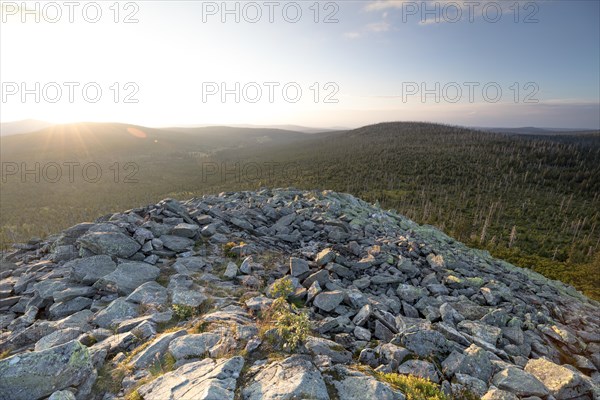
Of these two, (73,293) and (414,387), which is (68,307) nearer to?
(73,293)

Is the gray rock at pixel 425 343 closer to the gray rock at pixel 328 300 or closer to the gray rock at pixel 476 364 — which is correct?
the gray rock at pixel 476 364

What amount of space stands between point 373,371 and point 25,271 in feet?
44.9

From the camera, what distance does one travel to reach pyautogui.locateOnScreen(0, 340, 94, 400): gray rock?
4586mm

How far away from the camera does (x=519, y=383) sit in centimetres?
566

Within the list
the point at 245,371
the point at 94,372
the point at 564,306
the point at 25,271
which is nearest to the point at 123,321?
the point at 94,372

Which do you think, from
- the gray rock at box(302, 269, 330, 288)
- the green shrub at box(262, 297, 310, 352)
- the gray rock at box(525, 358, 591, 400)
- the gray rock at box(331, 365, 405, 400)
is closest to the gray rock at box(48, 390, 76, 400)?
the green shrub at box(262, 297, 310, 352)

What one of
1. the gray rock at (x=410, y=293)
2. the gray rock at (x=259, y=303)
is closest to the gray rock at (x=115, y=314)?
the gray rock at (x=259, y=303)

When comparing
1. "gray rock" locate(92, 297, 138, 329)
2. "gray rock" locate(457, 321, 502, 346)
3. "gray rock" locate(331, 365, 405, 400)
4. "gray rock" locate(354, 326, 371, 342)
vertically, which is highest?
"gray rock" locate(331, 365, 405, 400)

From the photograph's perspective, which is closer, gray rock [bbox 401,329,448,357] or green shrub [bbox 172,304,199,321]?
gray rock [bbox 401,329,448,357]

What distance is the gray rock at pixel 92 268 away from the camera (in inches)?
372

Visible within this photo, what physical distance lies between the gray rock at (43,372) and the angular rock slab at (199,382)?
4.16 ft

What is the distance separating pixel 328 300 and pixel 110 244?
8.41 metres

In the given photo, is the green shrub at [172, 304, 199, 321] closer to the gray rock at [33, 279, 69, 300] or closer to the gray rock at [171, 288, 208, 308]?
the gray rock at [171, 288, 208, 308]

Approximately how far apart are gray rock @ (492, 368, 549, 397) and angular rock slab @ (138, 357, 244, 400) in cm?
521
